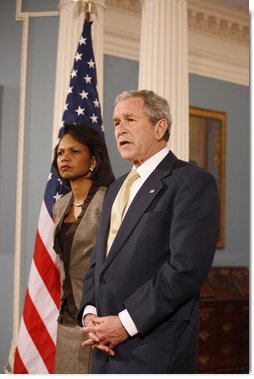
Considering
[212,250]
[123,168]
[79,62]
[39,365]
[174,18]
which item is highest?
[174,18]

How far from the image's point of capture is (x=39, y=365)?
287cm

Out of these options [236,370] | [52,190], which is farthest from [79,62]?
[236,370]

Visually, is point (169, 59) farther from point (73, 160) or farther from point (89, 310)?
point (89, 310)

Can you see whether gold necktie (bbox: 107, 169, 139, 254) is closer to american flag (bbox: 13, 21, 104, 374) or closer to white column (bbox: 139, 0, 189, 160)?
american flag (bbox: 13, 21, 104, 374)

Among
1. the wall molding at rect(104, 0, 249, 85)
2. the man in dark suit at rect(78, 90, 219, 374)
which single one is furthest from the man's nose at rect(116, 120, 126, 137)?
the wall molding at rect(104, 0, 249, 85)

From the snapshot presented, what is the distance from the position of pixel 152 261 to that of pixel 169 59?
214cm

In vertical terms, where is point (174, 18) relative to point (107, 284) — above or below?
above

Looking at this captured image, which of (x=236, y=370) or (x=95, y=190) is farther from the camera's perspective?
(x=236, y=370)

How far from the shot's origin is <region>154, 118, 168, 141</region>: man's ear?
1.86 meters

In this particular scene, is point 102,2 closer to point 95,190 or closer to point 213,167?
point 95,190

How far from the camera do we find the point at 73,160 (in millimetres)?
2408

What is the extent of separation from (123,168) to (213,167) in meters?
1.50

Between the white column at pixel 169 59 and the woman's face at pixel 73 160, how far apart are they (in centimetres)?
111

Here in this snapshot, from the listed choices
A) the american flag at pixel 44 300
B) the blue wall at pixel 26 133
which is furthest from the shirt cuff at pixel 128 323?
the blue wall at pixel 26 133
